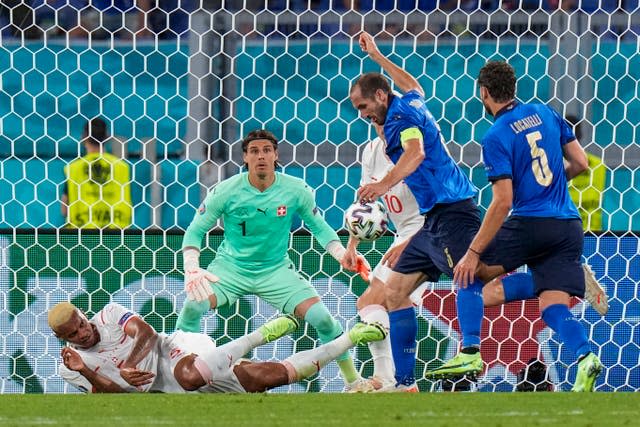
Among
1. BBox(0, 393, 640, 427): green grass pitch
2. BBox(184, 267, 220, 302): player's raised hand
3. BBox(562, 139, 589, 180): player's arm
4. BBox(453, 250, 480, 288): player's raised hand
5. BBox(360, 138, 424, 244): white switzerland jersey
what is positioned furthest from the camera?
BBox(360, 138, 424, 244): white switzerland jersey

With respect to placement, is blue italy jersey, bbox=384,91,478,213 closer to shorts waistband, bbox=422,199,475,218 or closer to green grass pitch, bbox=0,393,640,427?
shorts waistband, bbox=422,199,475,218

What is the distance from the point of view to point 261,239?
271 inches

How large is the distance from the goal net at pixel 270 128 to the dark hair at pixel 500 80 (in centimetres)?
159

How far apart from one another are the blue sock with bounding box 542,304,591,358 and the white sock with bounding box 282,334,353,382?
108 centimetres

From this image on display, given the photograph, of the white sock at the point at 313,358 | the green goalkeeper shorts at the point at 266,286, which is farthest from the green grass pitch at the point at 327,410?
the green goalkeeper shorts at the point at 266,286

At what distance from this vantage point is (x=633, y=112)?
8.92m

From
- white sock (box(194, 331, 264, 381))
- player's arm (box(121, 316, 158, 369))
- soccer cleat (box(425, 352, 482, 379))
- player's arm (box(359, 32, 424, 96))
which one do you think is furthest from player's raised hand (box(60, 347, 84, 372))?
player's arm (box(359, 32, 424, 96))

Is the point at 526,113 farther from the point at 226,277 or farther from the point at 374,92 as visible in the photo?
the point at 226,277

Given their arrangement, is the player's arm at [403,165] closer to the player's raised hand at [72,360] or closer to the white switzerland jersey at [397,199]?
the white switzerland jersey at [397,199]

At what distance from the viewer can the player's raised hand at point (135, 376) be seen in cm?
632

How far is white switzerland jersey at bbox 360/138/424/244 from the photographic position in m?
7.02

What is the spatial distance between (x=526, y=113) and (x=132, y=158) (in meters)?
3.69

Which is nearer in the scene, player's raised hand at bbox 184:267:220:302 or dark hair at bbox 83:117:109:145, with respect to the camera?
player's raised hand at bbox 184:267:220:302

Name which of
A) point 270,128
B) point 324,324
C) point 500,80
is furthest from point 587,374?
point 270,128
